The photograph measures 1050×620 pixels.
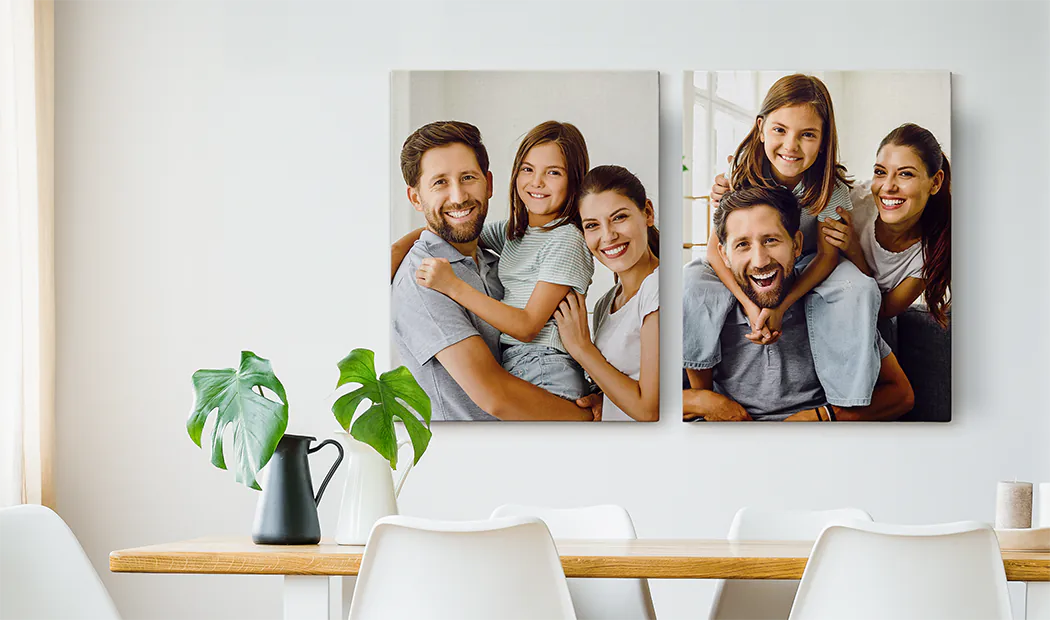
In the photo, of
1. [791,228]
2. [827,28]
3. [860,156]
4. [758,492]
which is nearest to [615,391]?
[758,492]

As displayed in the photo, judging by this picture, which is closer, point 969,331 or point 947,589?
point 947,589

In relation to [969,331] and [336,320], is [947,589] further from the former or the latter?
[336,320]

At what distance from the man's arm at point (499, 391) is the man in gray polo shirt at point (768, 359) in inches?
15.0

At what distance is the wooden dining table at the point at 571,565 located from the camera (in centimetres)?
175

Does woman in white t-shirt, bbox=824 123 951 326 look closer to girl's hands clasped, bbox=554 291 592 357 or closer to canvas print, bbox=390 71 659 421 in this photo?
canvas print, bbox=390 71 659 421

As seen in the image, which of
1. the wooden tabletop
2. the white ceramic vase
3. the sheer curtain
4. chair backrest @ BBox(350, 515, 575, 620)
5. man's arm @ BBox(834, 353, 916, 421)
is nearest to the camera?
chair backrest @ BBox(350, 515, 575, 620)

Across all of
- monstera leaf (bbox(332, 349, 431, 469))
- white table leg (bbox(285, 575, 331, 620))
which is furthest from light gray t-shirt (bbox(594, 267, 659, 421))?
white table leg (bbox(285, 575, 331, 620))

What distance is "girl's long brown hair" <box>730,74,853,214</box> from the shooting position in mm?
3076

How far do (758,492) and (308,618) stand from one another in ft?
5.48

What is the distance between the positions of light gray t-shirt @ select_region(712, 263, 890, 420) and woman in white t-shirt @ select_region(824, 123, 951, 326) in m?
0.19

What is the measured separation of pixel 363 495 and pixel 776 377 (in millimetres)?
1483

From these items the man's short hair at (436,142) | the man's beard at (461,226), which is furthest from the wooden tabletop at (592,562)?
the man's short hair at (436,142)

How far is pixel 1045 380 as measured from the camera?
3086 mm

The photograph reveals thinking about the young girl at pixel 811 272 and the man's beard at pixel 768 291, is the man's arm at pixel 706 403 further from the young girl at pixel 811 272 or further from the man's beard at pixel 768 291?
the man's beard at pixel 768 291
